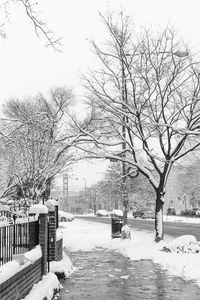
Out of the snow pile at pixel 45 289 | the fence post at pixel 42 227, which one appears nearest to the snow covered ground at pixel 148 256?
the snow pile at pixel 45 289

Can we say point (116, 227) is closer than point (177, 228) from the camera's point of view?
Yes

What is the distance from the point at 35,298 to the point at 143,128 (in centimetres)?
1382

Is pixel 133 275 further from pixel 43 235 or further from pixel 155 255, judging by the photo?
pixel 155 255

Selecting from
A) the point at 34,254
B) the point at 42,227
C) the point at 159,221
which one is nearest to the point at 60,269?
the point at 42,227

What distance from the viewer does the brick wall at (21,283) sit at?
6.90 meters

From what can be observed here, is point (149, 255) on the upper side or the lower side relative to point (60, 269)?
lower

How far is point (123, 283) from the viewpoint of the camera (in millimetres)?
11219

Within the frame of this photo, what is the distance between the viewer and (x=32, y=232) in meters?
10.2

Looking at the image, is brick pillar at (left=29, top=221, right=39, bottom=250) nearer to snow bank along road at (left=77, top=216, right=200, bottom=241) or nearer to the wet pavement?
the wet pavement

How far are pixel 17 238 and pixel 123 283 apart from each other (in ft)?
10.8

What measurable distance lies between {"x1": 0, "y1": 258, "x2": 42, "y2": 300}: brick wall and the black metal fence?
0.39 metres

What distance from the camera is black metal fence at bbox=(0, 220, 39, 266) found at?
26.4 feet

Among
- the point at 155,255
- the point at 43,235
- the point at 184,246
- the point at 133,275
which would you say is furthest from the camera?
the point at 155,255

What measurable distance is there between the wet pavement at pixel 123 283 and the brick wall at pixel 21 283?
2.47 feet
